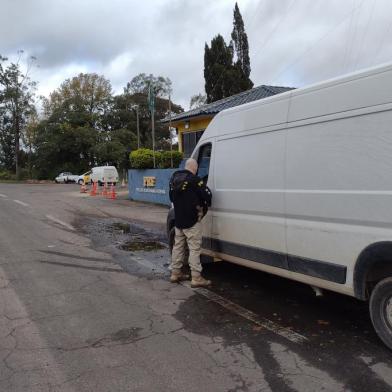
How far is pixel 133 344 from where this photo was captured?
455cm

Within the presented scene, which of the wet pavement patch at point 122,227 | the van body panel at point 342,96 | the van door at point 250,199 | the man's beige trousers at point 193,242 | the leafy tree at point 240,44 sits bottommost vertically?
the wet pavement patch at point 122,227

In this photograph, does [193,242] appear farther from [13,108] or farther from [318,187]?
[13,108]

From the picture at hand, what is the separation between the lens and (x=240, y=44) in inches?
1752

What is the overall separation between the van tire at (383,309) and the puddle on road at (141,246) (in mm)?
6013

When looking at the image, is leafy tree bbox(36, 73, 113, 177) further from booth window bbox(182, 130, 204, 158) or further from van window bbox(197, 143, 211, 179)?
van window bbox(197, 143, 211, 179)

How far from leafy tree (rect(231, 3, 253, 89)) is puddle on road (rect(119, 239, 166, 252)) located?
34365 millimetres

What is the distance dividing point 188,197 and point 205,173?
2.54ft

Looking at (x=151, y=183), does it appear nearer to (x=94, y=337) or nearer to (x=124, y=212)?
(x=124, y=212)

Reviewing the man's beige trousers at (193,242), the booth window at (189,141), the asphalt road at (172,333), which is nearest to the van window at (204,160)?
the man's beige trousers at (193,242)

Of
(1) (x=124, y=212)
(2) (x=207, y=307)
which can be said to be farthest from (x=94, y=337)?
(1) (x=124, y=212)

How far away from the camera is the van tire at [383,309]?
4.18 m

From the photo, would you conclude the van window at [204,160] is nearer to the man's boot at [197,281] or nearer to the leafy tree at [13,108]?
the man's boot at [197,281]

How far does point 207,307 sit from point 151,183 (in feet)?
50.5

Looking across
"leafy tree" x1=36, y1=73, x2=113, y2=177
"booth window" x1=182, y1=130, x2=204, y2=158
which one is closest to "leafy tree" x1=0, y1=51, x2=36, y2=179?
"leafy tree" x1=36, y1=73, x2=113, y2=177
